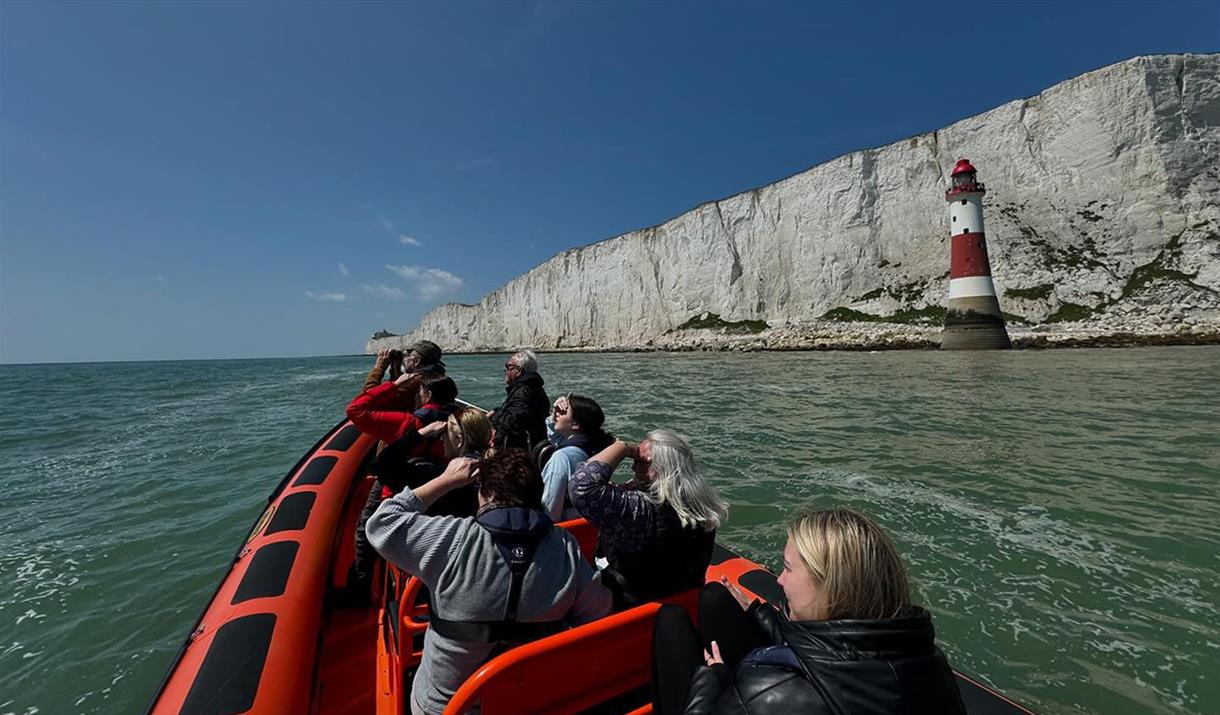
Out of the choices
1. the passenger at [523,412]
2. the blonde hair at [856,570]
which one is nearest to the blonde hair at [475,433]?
the passenger at [523,412]

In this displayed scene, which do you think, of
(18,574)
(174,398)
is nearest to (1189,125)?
(18,574)

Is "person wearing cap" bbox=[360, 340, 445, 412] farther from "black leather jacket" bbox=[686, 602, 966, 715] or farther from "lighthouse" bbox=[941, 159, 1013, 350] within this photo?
"lighthouse" bbox=[941, 159, 1013, 350]

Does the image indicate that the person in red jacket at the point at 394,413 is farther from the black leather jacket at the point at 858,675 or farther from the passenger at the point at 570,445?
the black leather jacket at the point at 858,675

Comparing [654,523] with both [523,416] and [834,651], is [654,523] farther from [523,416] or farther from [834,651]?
[523,416]

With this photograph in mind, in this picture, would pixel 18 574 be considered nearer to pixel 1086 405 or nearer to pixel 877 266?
pixel 1086 405

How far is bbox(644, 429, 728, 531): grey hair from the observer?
7.96 feet

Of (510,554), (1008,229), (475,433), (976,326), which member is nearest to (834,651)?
(510,554)

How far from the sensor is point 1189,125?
106ft

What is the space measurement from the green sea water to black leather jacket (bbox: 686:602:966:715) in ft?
9.87

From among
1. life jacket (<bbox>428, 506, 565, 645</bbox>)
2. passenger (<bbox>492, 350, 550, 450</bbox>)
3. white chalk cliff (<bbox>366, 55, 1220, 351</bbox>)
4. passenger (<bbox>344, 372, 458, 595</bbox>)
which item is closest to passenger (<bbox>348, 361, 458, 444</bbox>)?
passenger (<bbox>344, 372, 458, 595</bbox>)

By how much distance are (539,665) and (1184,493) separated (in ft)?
27.9

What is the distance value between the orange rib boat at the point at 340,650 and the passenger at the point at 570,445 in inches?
18.0

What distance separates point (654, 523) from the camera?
2398mm

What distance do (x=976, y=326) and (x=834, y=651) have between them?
37.5 metres
